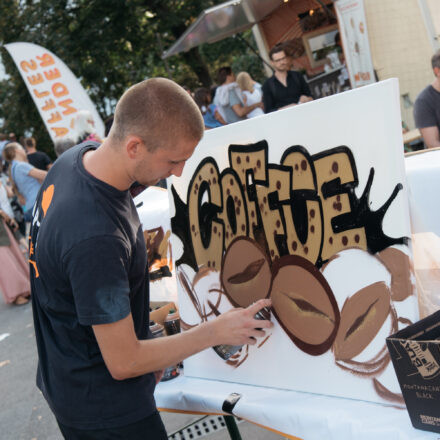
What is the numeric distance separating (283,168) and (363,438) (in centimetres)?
78

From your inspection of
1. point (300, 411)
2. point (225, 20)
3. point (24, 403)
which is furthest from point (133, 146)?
point (225, 20)

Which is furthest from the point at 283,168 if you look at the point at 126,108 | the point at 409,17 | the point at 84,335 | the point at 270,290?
the point at 409,17

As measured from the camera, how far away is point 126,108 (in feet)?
4.98

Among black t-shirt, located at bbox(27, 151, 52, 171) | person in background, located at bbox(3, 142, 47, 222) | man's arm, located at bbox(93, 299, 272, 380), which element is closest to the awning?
black t-shirt, located at bbox(27, 151, 52, 171)

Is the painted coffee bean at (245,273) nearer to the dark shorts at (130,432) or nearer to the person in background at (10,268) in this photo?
the dark shorts at (130,432)

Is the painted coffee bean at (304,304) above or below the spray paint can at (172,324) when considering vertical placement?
above

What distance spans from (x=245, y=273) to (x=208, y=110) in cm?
600

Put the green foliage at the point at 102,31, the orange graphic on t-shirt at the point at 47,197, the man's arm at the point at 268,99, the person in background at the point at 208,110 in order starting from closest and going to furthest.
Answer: the orange graphic on t-shirt at the point at 47,197 → the man's arm at the point at 268,99 → the person in background at the point at 208,110 → the green foliage at the point at 102,31

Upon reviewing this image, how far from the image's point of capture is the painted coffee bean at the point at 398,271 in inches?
56.4

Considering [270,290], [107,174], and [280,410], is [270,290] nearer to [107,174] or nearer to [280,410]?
[280,410]

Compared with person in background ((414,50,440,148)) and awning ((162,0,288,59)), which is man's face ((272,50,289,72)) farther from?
awning ((162,0,288,59))

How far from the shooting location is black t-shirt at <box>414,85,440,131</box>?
3930 mm

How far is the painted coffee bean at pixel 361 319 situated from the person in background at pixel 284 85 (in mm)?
4520

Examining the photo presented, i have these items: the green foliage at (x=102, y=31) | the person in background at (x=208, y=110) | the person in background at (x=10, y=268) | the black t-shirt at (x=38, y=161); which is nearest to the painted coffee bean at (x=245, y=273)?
the person in background at (x=208, y=110)
